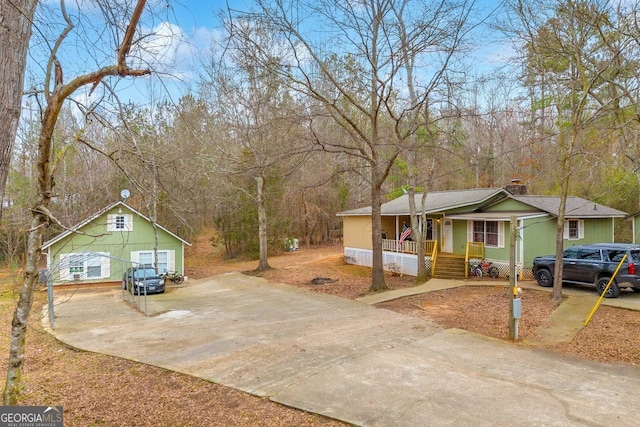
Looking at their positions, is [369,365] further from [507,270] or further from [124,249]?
[124,249]

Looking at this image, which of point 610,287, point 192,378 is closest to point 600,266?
point 610,287

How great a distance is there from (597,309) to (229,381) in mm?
10114

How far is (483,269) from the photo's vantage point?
58.2ft

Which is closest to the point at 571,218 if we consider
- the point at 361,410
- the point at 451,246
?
the point at 451,246

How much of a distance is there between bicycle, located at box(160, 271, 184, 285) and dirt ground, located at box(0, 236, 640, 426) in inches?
229

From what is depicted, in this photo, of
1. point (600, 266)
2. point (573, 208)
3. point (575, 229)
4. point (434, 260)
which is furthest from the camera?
point (434, 260)

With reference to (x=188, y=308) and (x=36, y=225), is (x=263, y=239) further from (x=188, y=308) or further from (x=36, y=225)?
(x=36, y=225)

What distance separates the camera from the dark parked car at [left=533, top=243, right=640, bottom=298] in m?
12.0

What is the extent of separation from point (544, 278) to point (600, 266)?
2.23 meters

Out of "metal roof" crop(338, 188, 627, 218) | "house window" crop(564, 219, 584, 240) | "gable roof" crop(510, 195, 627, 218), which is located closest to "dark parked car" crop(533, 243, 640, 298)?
"metal roof" crop(338, 188, 627, 218)

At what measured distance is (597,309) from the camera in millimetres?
11094

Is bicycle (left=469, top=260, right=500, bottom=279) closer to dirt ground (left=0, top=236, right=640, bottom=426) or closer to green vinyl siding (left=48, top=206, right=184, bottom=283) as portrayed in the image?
dirt ground (left=0, top=236, right=640, bottom=426)
